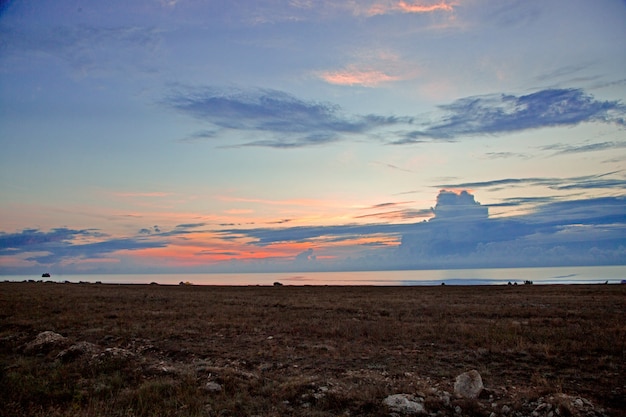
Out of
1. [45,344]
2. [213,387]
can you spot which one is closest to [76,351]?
[45,344]

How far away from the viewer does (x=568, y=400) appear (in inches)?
328

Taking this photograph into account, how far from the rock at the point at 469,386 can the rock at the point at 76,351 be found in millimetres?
11127

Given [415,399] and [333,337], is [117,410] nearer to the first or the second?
[415,399]

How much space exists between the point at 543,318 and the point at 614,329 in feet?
15.9

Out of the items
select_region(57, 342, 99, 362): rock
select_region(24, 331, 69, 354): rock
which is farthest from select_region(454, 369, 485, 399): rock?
select_region(24, 331, 69, 354): rock

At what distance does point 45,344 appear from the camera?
14.9 meters

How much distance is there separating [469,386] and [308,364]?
5.18 m

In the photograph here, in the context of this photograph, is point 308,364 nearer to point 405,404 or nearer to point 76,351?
point 405,404

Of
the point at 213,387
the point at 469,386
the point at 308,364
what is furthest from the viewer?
the point at 308,364

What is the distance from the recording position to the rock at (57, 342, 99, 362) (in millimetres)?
13164

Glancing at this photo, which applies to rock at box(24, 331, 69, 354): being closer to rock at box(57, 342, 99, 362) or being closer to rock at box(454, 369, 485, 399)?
rock at box(57, 342, 99, 362)

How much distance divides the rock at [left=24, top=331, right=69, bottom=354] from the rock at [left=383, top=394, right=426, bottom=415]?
12.0 meters

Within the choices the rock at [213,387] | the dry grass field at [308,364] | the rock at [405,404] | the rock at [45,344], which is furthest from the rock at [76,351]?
the rock at [405,404]

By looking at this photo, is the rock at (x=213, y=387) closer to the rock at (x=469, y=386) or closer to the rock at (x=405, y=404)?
the rock at (x=405, y=404)
